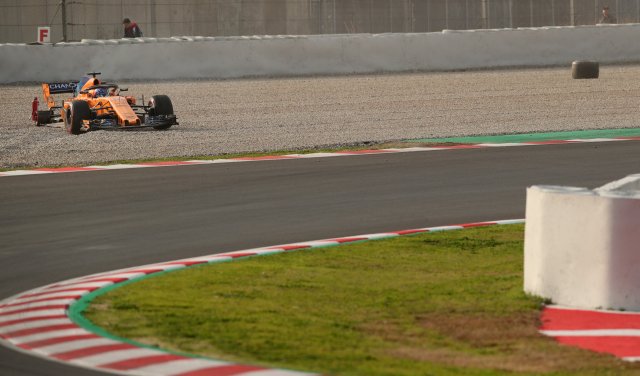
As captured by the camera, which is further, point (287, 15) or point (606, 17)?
point (606, 17)

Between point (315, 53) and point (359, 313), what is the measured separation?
920 inches

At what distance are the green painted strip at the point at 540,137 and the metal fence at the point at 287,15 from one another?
1418 cm

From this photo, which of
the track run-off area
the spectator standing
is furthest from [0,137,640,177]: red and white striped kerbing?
the spectator standing

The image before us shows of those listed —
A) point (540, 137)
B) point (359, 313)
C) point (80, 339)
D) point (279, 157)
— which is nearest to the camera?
point (80, 339)

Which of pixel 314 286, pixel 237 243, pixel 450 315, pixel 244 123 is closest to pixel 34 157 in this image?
pixel 244 123

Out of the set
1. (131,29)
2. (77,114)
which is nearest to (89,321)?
(77,114)

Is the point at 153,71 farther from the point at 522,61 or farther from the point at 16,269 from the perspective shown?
the point at 16,269

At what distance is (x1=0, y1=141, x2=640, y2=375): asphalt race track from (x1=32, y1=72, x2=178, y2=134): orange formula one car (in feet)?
14.5

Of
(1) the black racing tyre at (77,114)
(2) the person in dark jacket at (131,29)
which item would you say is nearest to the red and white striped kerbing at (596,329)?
(1) the black racing tyre at (77,114)

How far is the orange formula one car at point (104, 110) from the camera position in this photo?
20469mm

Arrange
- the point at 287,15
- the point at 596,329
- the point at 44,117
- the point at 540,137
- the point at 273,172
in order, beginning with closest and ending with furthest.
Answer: the point at 596,329 < the point at 273,172 < the point at 540,137 < the point at 44,117 < the point at 287,15

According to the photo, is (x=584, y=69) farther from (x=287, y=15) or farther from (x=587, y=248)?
(x=587, y=248)

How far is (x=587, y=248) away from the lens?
7949 millimetres

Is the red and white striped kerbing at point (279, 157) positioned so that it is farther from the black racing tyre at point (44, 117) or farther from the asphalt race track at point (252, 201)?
the black racing tyre at point (44, 117)
